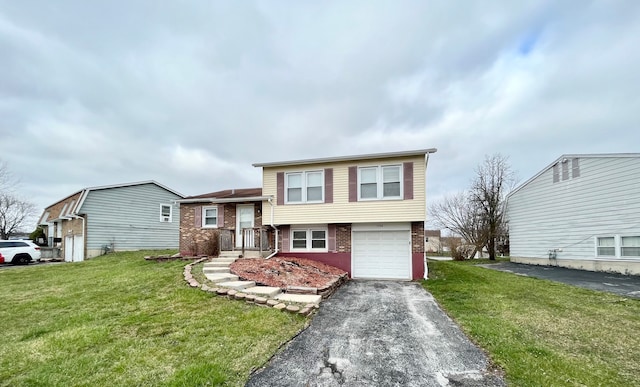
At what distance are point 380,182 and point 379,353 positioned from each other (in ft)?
26.7

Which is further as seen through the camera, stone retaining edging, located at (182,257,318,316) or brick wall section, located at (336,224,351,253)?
brick wall section, located at (336,224,351,253)

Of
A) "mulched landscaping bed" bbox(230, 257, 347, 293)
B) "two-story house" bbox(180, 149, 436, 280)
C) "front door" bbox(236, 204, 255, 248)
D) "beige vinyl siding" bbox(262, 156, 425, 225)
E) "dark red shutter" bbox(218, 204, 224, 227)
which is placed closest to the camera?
"mulched landscaping bed" bbox(230, 257, 347, 293)

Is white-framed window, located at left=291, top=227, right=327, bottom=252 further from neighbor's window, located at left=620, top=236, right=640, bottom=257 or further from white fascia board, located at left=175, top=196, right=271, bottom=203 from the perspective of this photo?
neighbor's window, located at left=620, top=236, right=640, bottom=257

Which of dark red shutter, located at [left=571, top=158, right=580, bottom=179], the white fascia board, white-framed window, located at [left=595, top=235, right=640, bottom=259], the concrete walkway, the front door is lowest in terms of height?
the concrete walkway

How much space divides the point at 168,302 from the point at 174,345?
8.38 ft

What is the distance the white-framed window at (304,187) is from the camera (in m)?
12.6

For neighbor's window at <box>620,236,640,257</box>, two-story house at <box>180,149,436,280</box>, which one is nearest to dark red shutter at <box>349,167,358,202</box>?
two-story house at <box>180,149,436,280</box>

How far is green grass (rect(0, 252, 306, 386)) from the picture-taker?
3.46 metres

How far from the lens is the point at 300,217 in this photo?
41.2 feet

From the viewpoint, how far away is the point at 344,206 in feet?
39.5

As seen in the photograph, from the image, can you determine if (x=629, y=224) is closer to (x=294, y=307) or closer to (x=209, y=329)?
(x=294, y=307)

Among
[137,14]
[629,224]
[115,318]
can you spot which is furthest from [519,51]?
[115,318]

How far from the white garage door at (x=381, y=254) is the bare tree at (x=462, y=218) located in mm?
15465

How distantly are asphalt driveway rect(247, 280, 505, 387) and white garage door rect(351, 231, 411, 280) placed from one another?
188 inches
